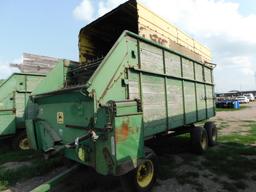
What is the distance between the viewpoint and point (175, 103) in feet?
17.0

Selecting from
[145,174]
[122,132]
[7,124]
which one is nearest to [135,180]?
[145,174]

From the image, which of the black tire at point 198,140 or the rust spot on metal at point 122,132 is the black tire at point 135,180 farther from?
the black tire at point 198,140

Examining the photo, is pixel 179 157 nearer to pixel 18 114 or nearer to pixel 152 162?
pixel 152 162

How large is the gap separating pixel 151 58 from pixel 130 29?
1975 millimetres

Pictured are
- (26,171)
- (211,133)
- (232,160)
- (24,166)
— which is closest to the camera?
(26,171)

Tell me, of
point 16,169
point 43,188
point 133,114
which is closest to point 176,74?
point 133,114

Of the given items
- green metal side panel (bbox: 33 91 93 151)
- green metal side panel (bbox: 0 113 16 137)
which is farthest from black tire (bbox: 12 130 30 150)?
green metal side panel (bbox: 33 91 93 151)

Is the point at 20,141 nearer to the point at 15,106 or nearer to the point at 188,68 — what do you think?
the point at 15,106

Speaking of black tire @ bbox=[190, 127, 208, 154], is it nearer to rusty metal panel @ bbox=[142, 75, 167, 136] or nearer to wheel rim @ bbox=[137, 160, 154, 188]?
rusty metal panel @ bbox=[142, 75, 167, 136]

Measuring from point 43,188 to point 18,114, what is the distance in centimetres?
520

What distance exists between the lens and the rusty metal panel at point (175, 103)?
16.3 feet

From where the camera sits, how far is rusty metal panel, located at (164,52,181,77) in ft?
16.2

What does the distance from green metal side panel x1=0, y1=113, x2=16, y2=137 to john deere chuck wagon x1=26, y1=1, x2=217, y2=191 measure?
3.36 m

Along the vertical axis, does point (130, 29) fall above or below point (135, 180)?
above
